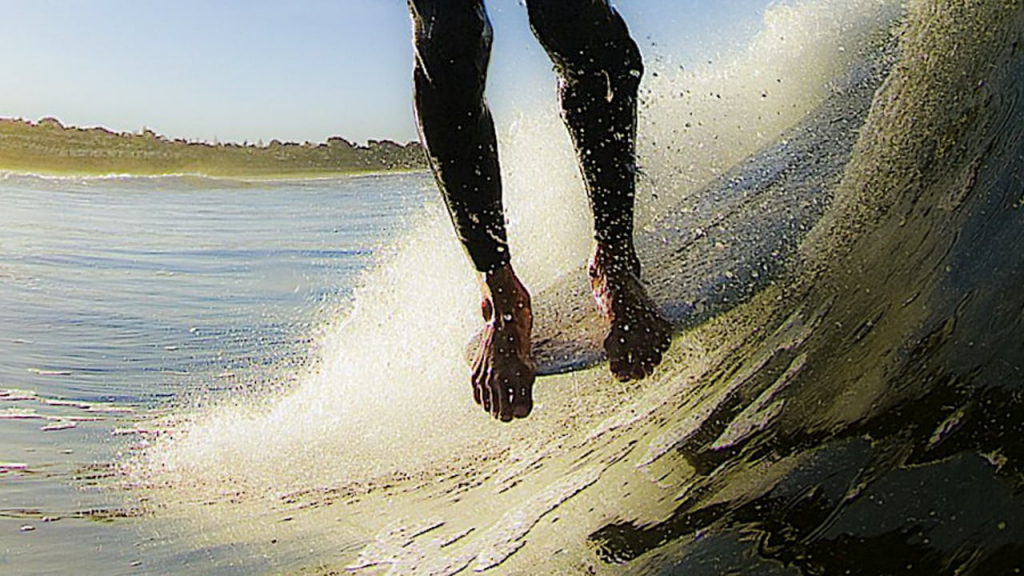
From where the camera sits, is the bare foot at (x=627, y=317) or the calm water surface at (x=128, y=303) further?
the calm water surface at (x=128, y=303)

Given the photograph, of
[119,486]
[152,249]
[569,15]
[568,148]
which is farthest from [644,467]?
[152,249]

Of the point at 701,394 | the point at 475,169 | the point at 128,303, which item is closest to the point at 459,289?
the point at 701,394

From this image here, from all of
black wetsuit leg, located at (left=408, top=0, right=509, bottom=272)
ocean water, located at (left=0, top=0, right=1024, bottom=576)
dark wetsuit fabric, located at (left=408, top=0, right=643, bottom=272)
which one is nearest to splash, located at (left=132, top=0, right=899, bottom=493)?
ocean water, located at (left=0, top=0, right=1024, bottom=576)

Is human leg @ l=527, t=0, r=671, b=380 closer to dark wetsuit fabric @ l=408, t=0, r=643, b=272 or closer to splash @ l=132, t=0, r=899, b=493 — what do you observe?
dark wetsuit fabric @ l=408, t=0, r=643, b=272

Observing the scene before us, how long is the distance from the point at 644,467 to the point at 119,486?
98 centimetres

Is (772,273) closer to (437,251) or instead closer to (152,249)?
(437,251)

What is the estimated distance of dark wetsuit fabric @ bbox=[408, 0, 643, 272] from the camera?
0.90 metres

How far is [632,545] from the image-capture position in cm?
108

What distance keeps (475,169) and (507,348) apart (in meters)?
0.18

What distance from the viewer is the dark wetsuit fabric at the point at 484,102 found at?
903mm

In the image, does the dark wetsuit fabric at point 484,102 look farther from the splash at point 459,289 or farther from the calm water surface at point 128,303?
the calm water surface at point 128,303

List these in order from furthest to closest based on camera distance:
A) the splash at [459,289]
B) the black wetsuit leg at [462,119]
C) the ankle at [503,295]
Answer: the splash at [459,289]
the ankle at [503,295]
the black wetsuit leg at [462,119]

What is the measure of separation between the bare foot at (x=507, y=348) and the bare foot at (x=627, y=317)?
0.08 m

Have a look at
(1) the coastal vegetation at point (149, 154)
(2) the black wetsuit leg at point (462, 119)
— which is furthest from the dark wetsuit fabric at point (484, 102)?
(1) the coastal vegetation at point (149, 154)
